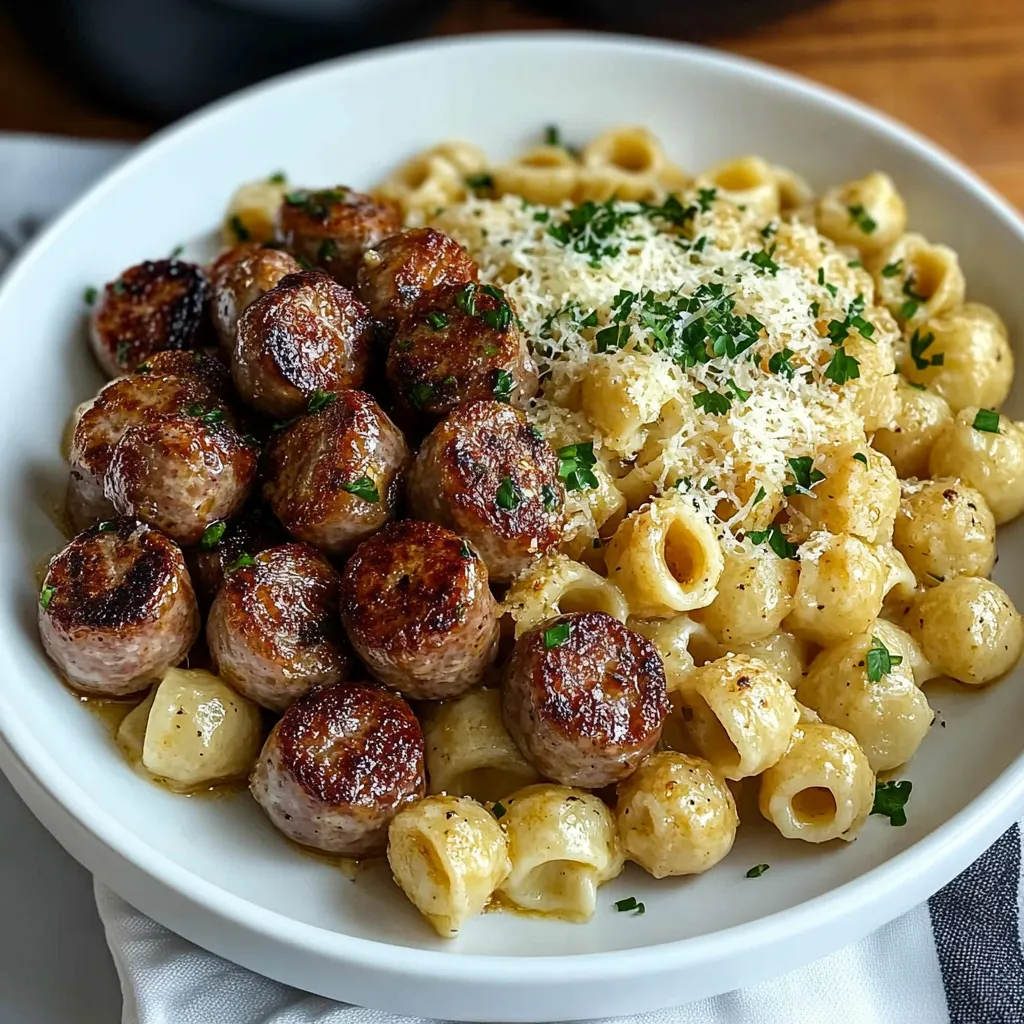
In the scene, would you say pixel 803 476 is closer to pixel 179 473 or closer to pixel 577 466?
pixel 577 466

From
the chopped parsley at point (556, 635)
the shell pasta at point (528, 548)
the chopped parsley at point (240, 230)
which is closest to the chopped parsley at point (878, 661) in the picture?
the shell pasta at point (528, 548)

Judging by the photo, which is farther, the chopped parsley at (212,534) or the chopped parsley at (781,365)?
the chopped parsley at (781,365)

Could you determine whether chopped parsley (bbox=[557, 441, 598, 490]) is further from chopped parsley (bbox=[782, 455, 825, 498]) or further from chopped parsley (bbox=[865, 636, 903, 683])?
chopped parsley (bbox=[865, 636, 903, 683])

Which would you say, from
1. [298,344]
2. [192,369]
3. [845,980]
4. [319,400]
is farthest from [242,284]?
[845,980]

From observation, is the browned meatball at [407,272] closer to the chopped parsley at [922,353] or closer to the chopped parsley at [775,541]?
the chopped parsley at [775,541]

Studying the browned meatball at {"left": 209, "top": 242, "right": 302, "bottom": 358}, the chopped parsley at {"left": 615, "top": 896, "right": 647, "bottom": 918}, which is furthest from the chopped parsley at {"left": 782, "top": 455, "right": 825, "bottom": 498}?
the browned meatball at {"left": 209, "top": 242, "right": 302, "bottom": 358}

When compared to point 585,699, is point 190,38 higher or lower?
higher
